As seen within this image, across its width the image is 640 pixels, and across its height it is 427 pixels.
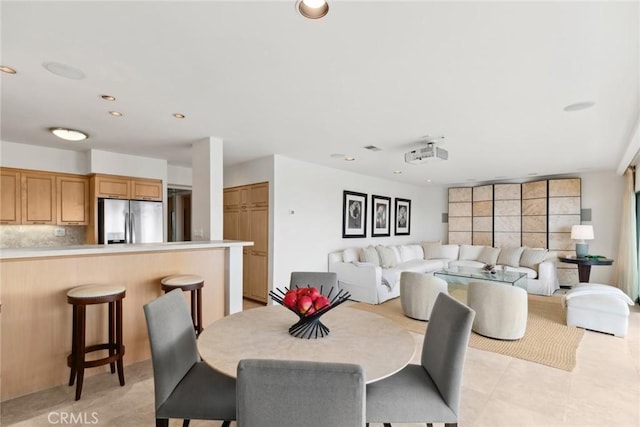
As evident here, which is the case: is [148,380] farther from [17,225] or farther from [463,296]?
[463,296]

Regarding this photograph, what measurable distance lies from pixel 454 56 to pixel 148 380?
341 cm

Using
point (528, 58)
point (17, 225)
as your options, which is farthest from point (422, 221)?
point (17, 225)

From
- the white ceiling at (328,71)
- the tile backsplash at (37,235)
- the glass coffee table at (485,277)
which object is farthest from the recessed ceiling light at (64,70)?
the glass coffee table at (485,277)

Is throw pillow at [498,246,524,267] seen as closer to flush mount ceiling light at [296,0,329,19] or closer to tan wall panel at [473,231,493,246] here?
tan wall panel at [473,231,493,246]

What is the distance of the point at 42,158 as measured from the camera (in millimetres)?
4391

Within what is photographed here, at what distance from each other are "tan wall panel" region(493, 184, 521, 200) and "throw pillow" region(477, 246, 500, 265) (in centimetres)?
125

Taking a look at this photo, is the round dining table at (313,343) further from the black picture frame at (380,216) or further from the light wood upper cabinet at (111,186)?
the black picture frame at (380,216)

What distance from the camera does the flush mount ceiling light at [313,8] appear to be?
58.7 inches

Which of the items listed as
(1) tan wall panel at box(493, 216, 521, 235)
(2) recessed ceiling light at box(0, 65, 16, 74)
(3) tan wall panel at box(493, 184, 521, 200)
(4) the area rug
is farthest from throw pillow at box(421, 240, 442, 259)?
(2) recessed ceiling light at box(0, 65, 16, 74)

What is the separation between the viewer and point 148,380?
104 inches

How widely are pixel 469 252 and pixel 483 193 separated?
1520mm

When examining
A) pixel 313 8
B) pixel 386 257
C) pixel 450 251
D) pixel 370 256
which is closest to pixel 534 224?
pixel 450 251

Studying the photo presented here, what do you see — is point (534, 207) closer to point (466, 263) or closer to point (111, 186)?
point (466, 263)

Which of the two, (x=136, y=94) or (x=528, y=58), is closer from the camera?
(x=528, y=58)
